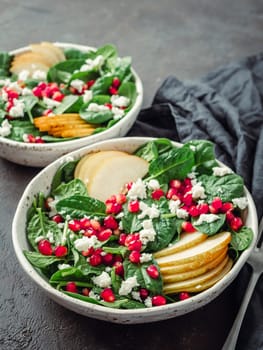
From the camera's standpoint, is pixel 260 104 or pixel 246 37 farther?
pixel 246 37

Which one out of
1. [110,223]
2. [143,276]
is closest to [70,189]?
[110,223]

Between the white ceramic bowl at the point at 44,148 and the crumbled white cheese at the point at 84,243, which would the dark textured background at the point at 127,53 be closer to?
the white ceramic bowl at the point at 44,148

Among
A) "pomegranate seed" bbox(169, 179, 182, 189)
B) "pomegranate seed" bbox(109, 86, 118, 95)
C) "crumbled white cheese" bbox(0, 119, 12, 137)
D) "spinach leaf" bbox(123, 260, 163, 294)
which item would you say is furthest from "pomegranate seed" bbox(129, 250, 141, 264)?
"pomegranate seed" bbox(109, 86, 118, 95)

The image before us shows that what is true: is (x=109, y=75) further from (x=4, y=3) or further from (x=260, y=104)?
(x=4, y=3)

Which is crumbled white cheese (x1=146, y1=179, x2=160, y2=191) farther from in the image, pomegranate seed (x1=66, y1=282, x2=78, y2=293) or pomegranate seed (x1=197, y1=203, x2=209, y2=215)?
pomegranate seed (x1=66, y1=282, x2=78, y2=293)

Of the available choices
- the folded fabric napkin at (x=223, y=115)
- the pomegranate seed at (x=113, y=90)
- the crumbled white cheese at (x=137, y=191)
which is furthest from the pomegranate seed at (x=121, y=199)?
the pomegranate seed at (x=113, y=90)

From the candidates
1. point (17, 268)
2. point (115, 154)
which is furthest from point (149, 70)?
point (17, 268)

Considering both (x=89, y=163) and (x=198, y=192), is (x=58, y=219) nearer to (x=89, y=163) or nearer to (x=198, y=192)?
(x=89, y=163)
